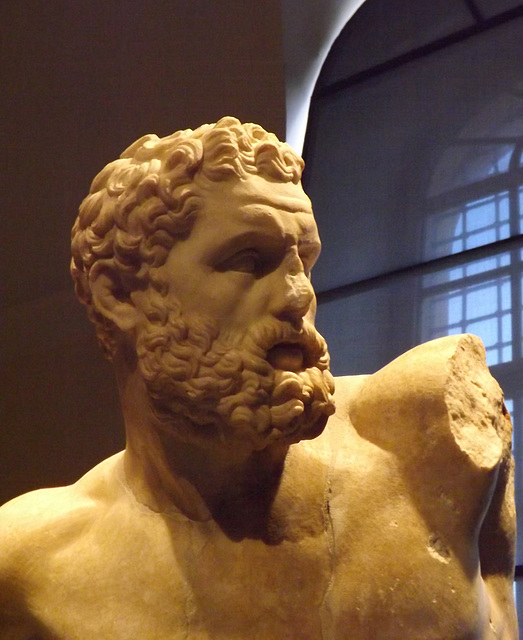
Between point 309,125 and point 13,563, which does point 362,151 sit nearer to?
point 309,125

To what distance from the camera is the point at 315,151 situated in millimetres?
4527

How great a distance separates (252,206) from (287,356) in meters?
0.27

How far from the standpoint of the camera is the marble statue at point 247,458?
214 centimetres

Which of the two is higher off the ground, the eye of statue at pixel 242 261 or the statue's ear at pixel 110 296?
the eye of statue at pixel 242 261

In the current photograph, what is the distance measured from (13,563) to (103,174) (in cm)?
77

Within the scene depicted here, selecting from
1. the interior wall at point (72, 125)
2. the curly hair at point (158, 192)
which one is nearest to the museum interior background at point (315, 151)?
the interior wall at point (72, 125)

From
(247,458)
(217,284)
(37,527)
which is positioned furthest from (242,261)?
(37,527)

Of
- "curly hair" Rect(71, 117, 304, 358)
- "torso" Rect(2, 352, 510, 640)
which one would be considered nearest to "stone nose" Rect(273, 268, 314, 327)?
"curly hair" Rect(71, 117, 304, 358)

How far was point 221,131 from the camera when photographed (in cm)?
220

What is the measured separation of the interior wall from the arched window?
2.40ft

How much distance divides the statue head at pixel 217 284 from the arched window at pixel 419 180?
2024mm

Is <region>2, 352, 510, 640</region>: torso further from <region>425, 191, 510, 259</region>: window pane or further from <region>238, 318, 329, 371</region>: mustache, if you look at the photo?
<region>425, 191, 510, 259</region>: window pane

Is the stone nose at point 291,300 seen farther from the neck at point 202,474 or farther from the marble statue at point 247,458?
the neck at point 202,474

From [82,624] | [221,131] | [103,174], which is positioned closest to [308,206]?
[221,131]
